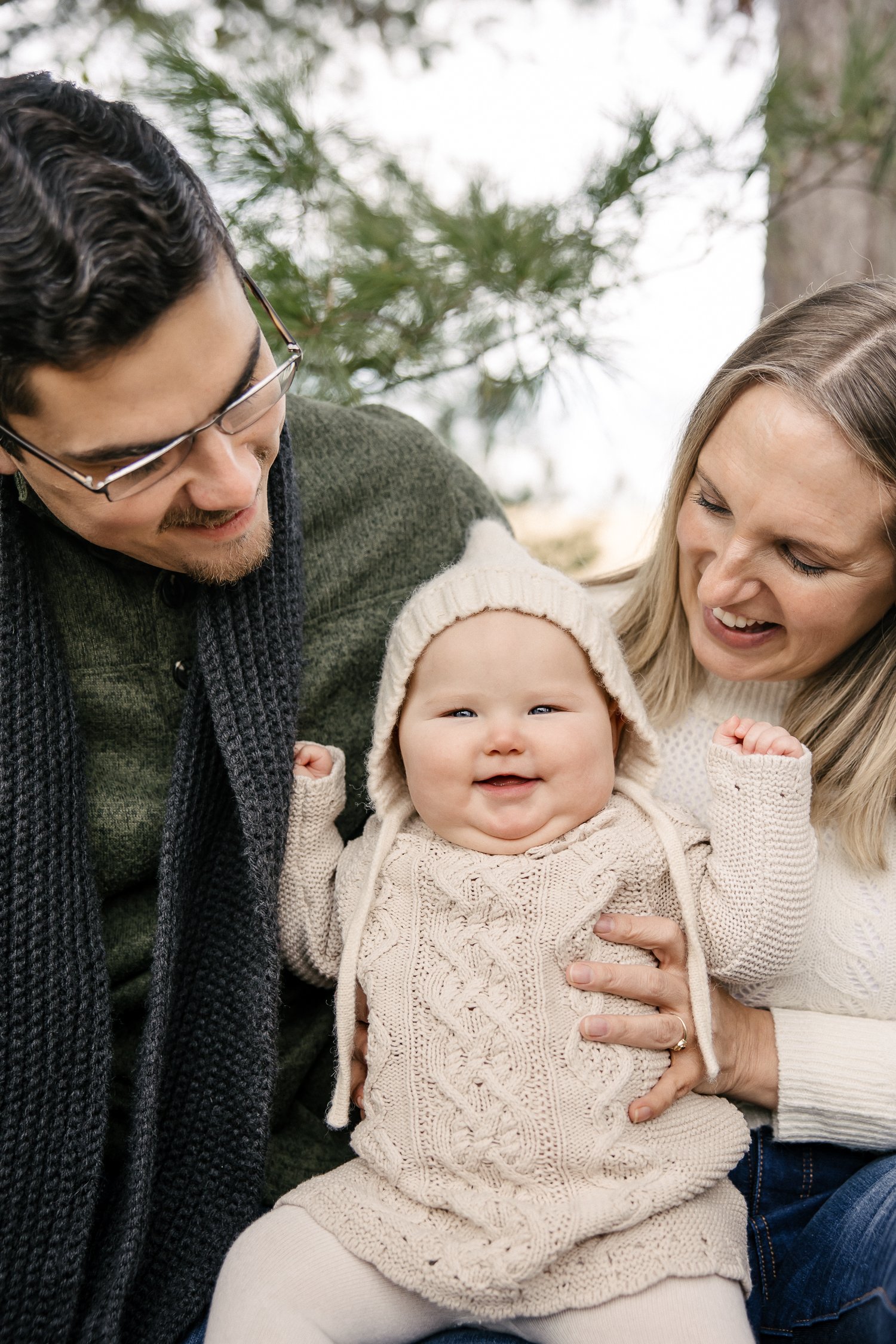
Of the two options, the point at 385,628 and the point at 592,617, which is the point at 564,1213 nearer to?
the point at 592,617

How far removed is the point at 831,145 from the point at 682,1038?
1906mm

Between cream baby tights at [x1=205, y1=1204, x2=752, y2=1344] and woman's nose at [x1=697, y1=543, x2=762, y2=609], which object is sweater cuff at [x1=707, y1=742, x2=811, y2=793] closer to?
woman's nose at [x1=697, y1=543, x2=762, y2=609]

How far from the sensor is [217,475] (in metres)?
A: 1.48

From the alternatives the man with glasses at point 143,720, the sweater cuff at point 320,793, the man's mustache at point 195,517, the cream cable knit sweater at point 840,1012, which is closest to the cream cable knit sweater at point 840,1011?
the cream cable knit sweater at point 840,1012

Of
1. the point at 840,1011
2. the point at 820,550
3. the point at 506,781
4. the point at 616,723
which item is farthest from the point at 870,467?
the point at 840,1011

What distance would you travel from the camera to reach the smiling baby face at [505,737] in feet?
5.20

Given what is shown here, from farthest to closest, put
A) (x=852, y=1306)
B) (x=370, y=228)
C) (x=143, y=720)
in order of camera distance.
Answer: (x=370, y=228) < (x=143, y=720) < (x=852, y=1306)

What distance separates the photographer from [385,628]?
194cm

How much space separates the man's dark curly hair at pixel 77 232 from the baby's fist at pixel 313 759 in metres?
0.64

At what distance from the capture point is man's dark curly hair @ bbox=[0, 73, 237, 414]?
1.28m

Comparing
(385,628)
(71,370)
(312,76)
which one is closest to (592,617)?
(385,628)

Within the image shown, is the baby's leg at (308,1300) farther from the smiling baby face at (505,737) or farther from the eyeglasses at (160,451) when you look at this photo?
the eyeglasses at (160,451)

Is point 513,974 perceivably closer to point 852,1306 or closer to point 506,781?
point 506,781

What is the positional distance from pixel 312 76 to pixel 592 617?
4.40 feet
